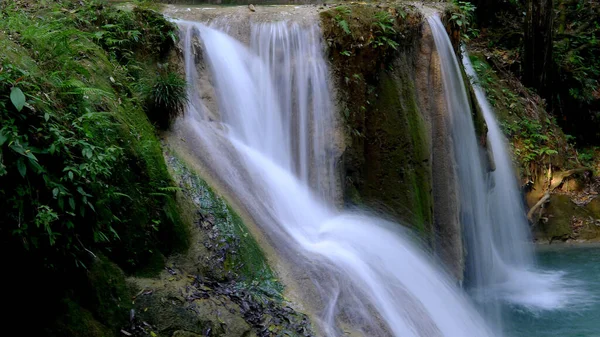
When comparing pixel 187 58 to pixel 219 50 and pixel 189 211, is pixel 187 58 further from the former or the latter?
pixel 189 211

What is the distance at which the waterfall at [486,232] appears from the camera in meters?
9.75

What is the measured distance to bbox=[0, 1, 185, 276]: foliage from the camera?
3.44 m

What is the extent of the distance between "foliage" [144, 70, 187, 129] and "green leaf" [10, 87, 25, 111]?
2439 mm

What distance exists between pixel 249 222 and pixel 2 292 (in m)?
2.62

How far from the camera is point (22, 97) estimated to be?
3.46 m

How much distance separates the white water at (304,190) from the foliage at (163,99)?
0.31 m

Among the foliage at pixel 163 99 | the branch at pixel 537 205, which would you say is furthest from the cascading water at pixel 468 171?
the foliage at pixel 163 99

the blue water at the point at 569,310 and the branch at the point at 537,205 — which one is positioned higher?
the branch at the point at 537,205

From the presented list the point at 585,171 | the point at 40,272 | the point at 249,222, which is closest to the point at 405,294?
the point at 249,222

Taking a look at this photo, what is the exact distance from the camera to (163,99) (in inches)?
235

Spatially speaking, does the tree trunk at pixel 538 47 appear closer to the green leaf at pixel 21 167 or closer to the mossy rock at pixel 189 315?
the mossy rock at pixel 189 315

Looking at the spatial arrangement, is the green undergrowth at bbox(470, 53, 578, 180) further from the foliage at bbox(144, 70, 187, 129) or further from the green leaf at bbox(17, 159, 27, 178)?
the green leaf at bbox(17, 159, 27, 178)

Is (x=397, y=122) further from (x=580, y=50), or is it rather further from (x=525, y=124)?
(x=580, y=50)

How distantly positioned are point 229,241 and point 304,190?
2241 millimetres
